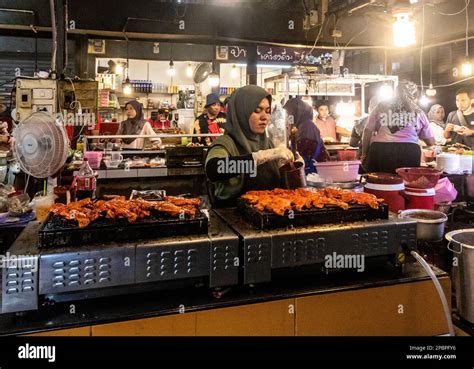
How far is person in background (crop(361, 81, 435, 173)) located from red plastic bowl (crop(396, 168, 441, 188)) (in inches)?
43.2

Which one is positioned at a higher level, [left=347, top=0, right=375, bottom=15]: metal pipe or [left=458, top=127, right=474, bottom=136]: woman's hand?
[left=347, top=0, right=375, bottom=15]: metal pipe

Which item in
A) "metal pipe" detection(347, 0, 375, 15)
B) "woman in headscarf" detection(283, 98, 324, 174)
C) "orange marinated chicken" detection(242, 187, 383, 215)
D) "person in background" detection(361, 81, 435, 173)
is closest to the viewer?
"orange marinated chicken" detection(242, 187, 383, 215)

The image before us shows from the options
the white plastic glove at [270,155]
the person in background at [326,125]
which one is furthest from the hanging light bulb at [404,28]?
the person in background at [326,125]

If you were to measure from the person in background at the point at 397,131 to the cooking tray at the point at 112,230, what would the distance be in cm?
317

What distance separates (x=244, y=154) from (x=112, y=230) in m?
1.27

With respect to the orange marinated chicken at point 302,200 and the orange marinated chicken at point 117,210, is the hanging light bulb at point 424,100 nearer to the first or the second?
the orange marinated chicken at point 302,200

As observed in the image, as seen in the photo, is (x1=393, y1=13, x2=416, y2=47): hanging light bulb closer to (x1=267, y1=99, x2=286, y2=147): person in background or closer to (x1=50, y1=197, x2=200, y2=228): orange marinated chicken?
(x1=267, y1=99, x2=286, y2=147): person in background

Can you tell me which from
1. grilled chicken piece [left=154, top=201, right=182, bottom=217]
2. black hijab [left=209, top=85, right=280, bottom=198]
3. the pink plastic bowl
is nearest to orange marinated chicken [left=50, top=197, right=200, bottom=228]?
grilled chicken piece [left=154, top=201, right=182, bottom=217]

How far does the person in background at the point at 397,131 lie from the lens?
414 cm

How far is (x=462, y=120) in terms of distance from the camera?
6.61 meters

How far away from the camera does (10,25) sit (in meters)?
5.09

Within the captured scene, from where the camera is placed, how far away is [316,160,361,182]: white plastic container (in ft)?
10.6

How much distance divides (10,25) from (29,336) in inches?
201
